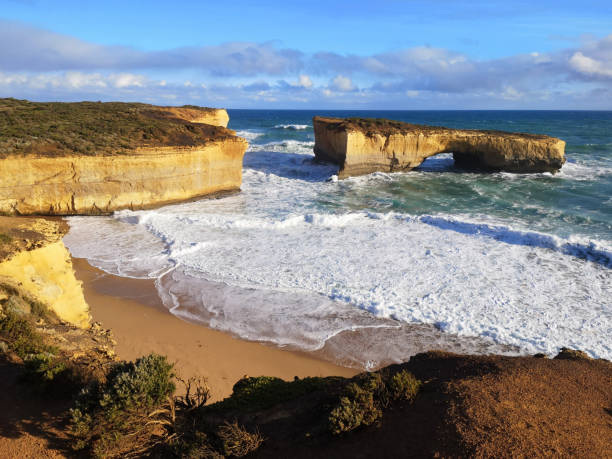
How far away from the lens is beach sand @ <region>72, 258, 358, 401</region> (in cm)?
742

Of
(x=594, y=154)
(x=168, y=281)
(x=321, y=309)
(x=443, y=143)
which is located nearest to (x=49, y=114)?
(x=168, y=281)

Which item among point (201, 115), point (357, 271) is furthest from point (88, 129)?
point (357, 271)

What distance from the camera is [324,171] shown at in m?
27.7

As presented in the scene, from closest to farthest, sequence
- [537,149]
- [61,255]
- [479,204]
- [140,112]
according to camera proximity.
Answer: [61,255] < [479,204] < [140,112] < [537,149]

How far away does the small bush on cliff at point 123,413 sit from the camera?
4004mm

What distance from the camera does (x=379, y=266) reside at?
38.8 feet

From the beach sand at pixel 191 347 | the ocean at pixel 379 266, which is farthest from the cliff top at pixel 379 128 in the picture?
the beach sand at pixel 191 347

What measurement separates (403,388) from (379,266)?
7.59 meters

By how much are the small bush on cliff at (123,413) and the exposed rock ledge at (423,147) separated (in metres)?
22.1

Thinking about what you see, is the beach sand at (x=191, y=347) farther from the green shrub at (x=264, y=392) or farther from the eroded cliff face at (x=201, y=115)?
the eroded cliff face at (x=201, y=115)

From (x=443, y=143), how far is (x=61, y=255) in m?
24.2

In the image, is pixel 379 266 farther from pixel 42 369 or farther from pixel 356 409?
pixel 42 369

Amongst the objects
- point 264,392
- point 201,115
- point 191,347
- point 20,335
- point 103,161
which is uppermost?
point 201,115

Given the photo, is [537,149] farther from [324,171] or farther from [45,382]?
[45,382]
